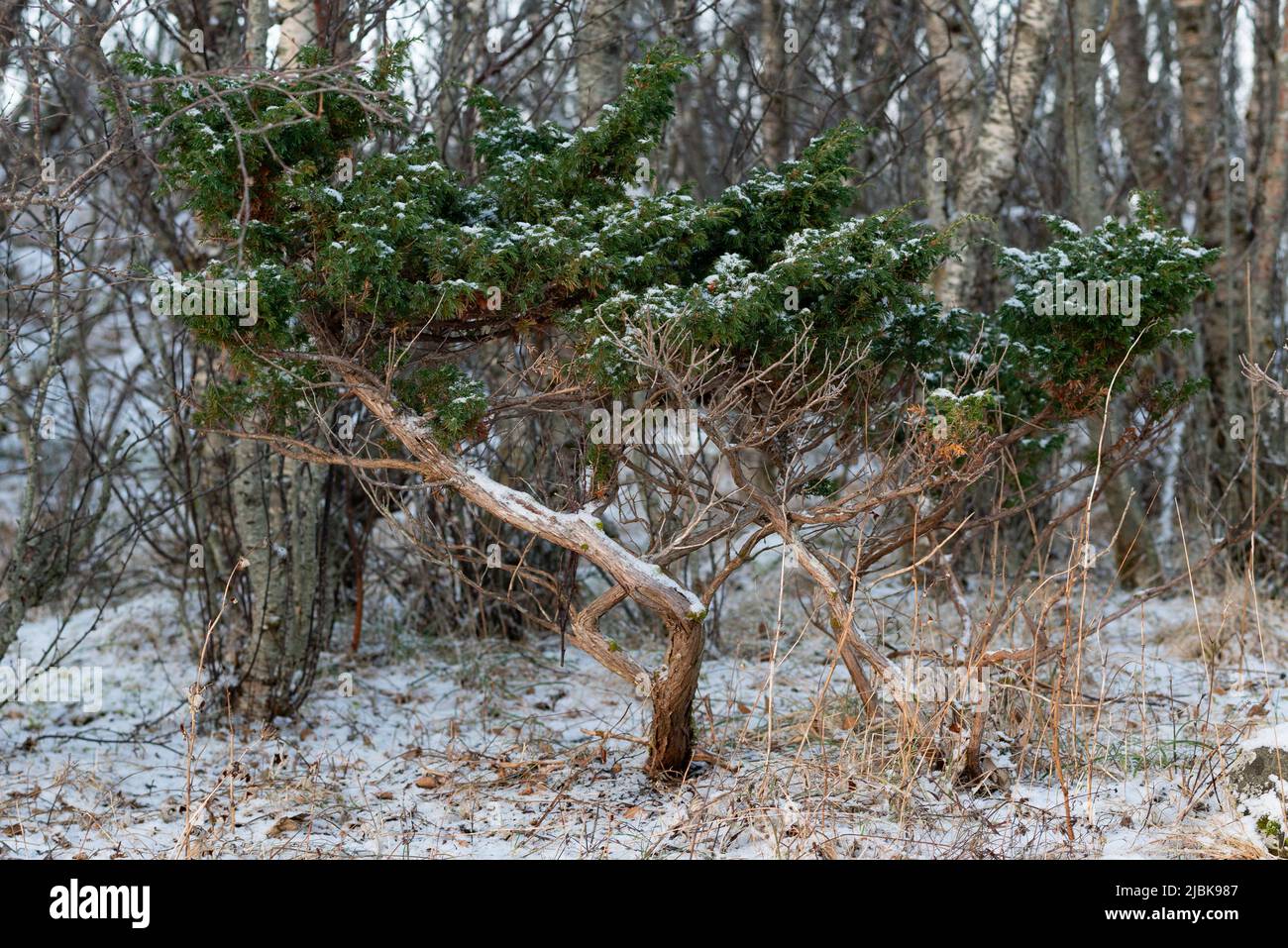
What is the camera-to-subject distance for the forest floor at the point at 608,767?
407cm

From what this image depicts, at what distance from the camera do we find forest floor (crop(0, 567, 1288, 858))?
13.4 feet

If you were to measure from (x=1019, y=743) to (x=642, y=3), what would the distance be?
777 centimetres

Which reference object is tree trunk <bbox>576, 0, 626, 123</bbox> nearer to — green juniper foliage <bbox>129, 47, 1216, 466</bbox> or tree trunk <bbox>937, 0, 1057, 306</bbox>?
tree trunk <bbox>937, 0, 1057, 306</bbox>
